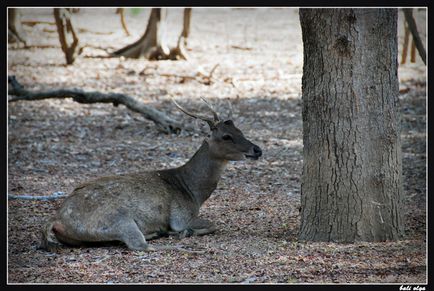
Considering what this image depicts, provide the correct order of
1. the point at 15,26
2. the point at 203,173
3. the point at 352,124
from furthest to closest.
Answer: the point at 15,26
the point at 203,173
the point at 352,124

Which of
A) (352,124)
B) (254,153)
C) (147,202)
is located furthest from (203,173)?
(352,124)

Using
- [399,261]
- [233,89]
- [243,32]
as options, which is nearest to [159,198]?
[399,261]

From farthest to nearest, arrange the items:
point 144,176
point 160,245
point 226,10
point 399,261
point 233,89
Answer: point 226,10 → point 233,89 → point 144,176 → point 160,245 → point 399,261

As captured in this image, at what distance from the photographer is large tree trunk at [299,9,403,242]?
22.7 ft

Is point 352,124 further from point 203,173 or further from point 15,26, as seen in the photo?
point 15,26

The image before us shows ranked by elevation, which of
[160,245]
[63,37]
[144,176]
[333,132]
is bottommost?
[160,245]

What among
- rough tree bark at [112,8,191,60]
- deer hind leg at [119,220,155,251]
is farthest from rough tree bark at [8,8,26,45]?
deer hind leg at [119,220,155,251]

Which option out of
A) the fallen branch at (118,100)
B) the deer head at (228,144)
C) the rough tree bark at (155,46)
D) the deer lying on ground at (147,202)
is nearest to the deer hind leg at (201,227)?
the deer lying on ground at (147,202)

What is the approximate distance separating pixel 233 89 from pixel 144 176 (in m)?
9.55

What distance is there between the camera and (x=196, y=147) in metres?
12.5

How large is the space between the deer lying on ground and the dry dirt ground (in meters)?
0.17

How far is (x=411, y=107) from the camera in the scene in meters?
15.2

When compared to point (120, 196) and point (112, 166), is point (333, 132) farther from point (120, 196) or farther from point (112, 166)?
point (112, 166)

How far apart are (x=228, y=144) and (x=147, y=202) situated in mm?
1121
